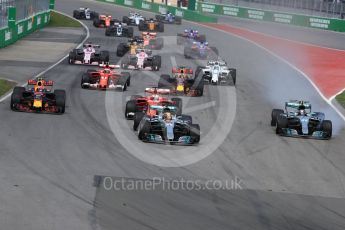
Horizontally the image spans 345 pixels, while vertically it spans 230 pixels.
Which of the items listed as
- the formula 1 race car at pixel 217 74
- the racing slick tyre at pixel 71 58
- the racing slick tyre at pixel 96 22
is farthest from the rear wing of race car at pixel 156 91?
the racing slick tyre at pixel 96 22

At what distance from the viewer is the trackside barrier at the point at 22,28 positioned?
41375mm

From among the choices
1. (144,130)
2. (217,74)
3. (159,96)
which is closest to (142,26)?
(217,74)

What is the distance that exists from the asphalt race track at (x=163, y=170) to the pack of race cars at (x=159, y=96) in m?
0.45

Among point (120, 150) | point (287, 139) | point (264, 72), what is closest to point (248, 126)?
point (287, 139)

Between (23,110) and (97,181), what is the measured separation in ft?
25.5

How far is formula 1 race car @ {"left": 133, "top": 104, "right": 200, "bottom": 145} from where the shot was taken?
20656 millimetres

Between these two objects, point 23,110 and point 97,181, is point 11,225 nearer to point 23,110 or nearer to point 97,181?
point 97,181

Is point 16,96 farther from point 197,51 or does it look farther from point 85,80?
point 197,51

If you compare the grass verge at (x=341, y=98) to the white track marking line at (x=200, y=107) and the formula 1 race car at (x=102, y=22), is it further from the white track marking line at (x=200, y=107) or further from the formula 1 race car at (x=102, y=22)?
the formula 1 race car at (x=102, y=22)

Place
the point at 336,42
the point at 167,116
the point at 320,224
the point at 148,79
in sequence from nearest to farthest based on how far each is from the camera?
the point at 320,224 → the point at 167,116 → the point at 148,79 → the point at 336,42

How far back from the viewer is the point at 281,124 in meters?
22.9

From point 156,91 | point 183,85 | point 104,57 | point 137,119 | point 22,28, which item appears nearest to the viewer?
point 137,119

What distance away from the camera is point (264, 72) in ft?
131

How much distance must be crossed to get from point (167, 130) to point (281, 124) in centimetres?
391
